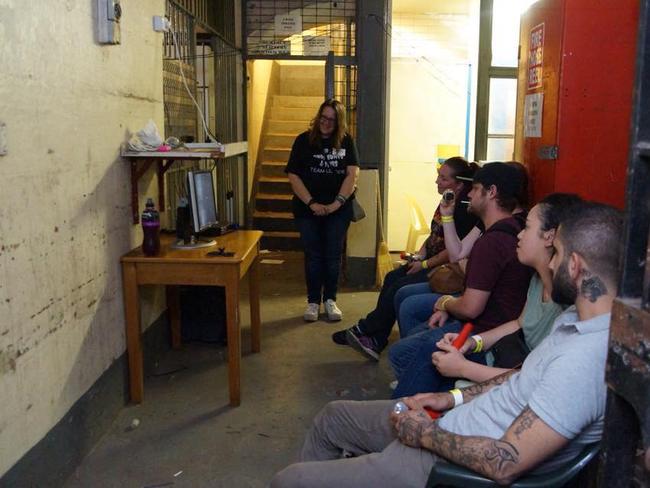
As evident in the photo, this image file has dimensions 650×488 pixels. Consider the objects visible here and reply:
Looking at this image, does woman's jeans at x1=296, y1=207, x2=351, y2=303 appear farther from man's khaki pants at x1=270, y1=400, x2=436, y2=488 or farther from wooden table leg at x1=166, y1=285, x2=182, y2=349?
man's khaki pants at x1=270, y1=400, x2=436, y2=488

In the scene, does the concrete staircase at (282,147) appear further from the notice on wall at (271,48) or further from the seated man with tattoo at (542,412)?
the seated man with tattoo at (542,412)

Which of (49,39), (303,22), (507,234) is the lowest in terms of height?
(507,234)

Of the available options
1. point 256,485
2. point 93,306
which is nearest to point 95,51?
point 93,306

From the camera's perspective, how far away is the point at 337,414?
2.07 metres

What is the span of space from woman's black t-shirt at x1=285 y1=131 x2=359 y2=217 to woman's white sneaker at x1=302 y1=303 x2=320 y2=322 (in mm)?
627

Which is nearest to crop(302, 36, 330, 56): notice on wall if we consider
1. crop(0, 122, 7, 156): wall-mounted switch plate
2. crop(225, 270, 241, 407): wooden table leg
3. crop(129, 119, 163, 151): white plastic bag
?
crop(129, 119, 163, 151): white plastic bag

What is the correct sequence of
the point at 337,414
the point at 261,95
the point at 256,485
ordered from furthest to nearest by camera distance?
the point at 261,95 < the point at 256,485 < the point at 337,414

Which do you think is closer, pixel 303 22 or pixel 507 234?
pixel 507 234

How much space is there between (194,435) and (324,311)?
78.9 inches

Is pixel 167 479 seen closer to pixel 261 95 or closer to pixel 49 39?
pixel 49 39

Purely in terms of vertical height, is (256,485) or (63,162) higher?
(63,162)

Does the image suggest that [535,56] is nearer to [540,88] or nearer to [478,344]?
[540,88]

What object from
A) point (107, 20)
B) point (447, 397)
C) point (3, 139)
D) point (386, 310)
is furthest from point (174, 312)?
point (447, 397)

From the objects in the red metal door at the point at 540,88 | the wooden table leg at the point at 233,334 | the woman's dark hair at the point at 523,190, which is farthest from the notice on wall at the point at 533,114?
the wooden table leg at the point at 233,334
